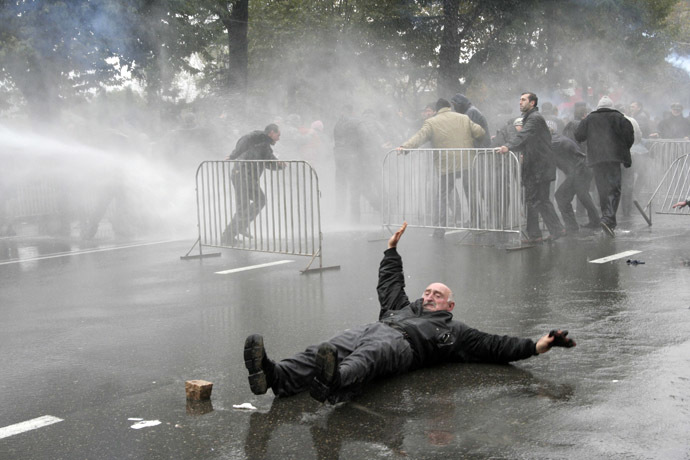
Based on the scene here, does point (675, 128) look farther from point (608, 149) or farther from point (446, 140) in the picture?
point (446, 140)

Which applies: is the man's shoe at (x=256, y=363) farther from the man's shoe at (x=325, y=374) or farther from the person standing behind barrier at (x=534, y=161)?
the person standing behind barrier at (x=534, y=161)

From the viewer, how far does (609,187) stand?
1195 cm

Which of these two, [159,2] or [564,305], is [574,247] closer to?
[564,305]

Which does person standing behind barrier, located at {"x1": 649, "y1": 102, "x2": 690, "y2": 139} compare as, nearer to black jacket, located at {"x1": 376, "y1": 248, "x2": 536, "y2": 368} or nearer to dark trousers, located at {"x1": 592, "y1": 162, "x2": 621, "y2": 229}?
dark trousers, located at {"x1": 592, "y1": 162, "x2": 621, "y2": 229}

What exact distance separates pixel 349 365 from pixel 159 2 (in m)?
13.6

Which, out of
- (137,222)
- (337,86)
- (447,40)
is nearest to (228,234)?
(137,222)

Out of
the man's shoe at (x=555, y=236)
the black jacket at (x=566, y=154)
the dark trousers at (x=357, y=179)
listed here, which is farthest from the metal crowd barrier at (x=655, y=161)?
the man's shoe at (x=555, y=236)

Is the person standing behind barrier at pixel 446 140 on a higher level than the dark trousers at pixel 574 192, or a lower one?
higher

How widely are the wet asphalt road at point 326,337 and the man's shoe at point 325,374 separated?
16cm

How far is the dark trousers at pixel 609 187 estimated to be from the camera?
1188 cm

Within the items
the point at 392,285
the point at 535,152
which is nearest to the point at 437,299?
the point at 392,285

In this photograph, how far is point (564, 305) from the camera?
7301 mm

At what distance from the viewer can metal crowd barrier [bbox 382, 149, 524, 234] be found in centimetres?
1134

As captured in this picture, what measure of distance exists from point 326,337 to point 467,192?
6.01 meters
